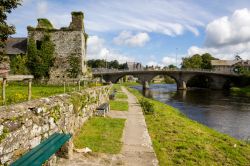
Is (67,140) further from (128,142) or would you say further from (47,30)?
(47,30)

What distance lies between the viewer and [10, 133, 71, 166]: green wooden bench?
6730 mm

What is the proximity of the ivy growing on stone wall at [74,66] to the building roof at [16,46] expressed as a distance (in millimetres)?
7665

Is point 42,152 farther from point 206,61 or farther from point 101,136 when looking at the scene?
point 206,61

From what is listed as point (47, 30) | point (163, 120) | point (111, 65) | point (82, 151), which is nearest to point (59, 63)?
point (47, 30)

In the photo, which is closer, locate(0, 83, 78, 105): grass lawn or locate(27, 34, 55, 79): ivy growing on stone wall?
locate(0, 83, 78, 105): grass lawn

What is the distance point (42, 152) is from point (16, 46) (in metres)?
43.7

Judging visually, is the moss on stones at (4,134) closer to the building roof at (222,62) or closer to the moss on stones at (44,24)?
the moss on stones at (44,24)

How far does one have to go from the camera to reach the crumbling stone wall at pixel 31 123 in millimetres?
6570

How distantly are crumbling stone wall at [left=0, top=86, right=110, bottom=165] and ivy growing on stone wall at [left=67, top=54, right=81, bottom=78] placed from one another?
31.9 metres

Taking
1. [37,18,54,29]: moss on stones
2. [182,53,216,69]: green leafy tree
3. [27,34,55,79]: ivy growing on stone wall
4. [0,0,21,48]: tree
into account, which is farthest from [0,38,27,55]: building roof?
[182,53,216,69]: green leafy tree

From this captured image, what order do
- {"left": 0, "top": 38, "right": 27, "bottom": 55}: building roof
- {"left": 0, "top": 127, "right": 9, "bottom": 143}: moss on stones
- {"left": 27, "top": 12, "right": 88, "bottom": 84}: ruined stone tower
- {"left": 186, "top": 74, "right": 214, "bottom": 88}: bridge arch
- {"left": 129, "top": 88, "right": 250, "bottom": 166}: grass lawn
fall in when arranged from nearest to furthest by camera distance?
{"left": 0, "top": 127, "right": 9, "bottom": 143}: moss on stones
{"left": 129, "top": 88, "right": 250, "bottom": 166}: grass lawn
{"left": 27, "top": 12, "right": 88, "bottom": 84}: ruined stone tower
{"left": 0, "top": 38, "right": 27, "bottom": 55}: building roof
{"left": 186, "top": 74, "right": 214, "bottom": 88}: bridge arch

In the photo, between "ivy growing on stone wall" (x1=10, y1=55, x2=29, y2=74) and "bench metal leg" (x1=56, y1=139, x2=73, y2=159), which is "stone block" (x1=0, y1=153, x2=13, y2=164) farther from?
"ivy growing on stone wall" (x1=10, y1=55, x2=29, y2=74)

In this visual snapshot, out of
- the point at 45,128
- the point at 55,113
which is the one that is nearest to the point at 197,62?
the point at 55,113

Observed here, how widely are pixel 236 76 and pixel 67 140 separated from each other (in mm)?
90926
